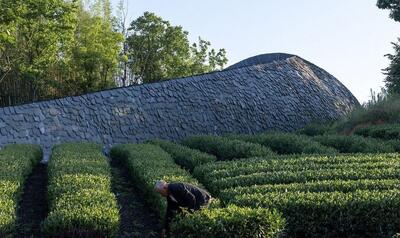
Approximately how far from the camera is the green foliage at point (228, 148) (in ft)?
38.5

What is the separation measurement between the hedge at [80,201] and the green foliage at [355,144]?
5.59 metres

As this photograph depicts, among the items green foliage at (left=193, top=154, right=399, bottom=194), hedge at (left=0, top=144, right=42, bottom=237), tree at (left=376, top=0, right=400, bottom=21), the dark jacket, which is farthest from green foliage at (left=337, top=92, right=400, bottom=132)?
the dark jacket

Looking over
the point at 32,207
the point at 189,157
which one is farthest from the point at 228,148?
the point at 32,207

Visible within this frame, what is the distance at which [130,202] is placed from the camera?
350 inches

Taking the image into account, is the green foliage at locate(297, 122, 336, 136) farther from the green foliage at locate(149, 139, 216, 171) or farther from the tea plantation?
the green foliage at locate(149, 139, 216, 171)

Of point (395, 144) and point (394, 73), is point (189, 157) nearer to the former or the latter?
point (395, 144)

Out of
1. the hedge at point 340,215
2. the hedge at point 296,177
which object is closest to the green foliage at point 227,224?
the hedge at point 340,215

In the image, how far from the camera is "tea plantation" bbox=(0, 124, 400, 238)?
19.0 feet

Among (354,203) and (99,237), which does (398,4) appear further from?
(99,237)

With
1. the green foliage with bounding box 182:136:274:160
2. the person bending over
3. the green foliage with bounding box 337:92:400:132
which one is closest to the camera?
the person bending over

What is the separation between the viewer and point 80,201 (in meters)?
6.78

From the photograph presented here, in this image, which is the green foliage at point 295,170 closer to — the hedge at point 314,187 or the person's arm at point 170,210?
the hedge at point 314,187

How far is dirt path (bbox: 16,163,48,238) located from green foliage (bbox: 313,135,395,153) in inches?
260

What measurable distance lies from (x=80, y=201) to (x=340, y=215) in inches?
Answer: 122
